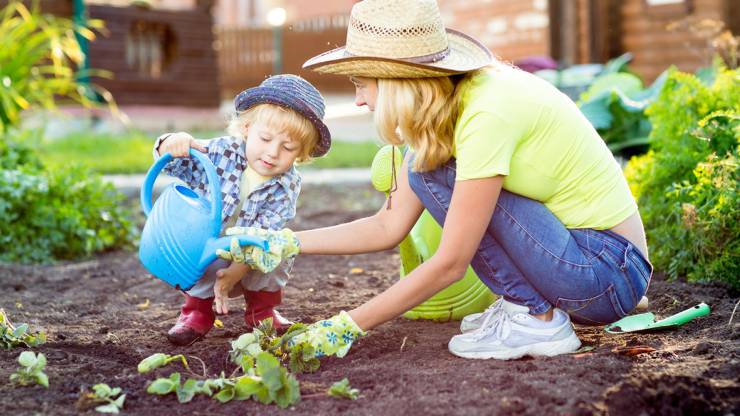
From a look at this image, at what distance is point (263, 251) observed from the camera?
241 cm

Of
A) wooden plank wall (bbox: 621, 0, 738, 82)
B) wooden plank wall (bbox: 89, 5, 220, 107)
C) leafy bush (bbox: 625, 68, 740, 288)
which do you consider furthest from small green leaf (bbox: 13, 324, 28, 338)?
wooden plank wall (bbox: 89, 5, 220, 107)

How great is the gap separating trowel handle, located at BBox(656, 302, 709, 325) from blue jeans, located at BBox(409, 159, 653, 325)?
226mm

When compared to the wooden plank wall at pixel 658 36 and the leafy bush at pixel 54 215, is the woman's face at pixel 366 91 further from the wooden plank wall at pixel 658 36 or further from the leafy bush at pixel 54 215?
the wooden plank wall at pixel 658 36

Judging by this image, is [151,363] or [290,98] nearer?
[151,363]

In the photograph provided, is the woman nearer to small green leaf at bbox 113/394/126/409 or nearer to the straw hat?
the straw hat

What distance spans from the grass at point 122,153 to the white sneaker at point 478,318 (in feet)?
15.9

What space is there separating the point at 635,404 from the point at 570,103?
0.92 m

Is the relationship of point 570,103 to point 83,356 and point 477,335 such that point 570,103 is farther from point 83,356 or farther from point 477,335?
point 83,356

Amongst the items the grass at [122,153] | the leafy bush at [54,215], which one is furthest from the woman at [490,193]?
the grass at [122,153]

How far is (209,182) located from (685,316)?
4.76 feet

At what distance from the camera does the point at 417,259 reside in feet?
9.94

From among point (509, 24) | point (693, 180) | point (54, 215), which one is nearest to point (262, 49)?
point (509, 24)

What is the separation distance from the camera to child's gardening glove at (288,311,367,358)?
2.40m

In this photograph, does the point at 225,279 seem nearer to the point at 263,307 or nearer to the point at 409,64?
the point at 263,307
